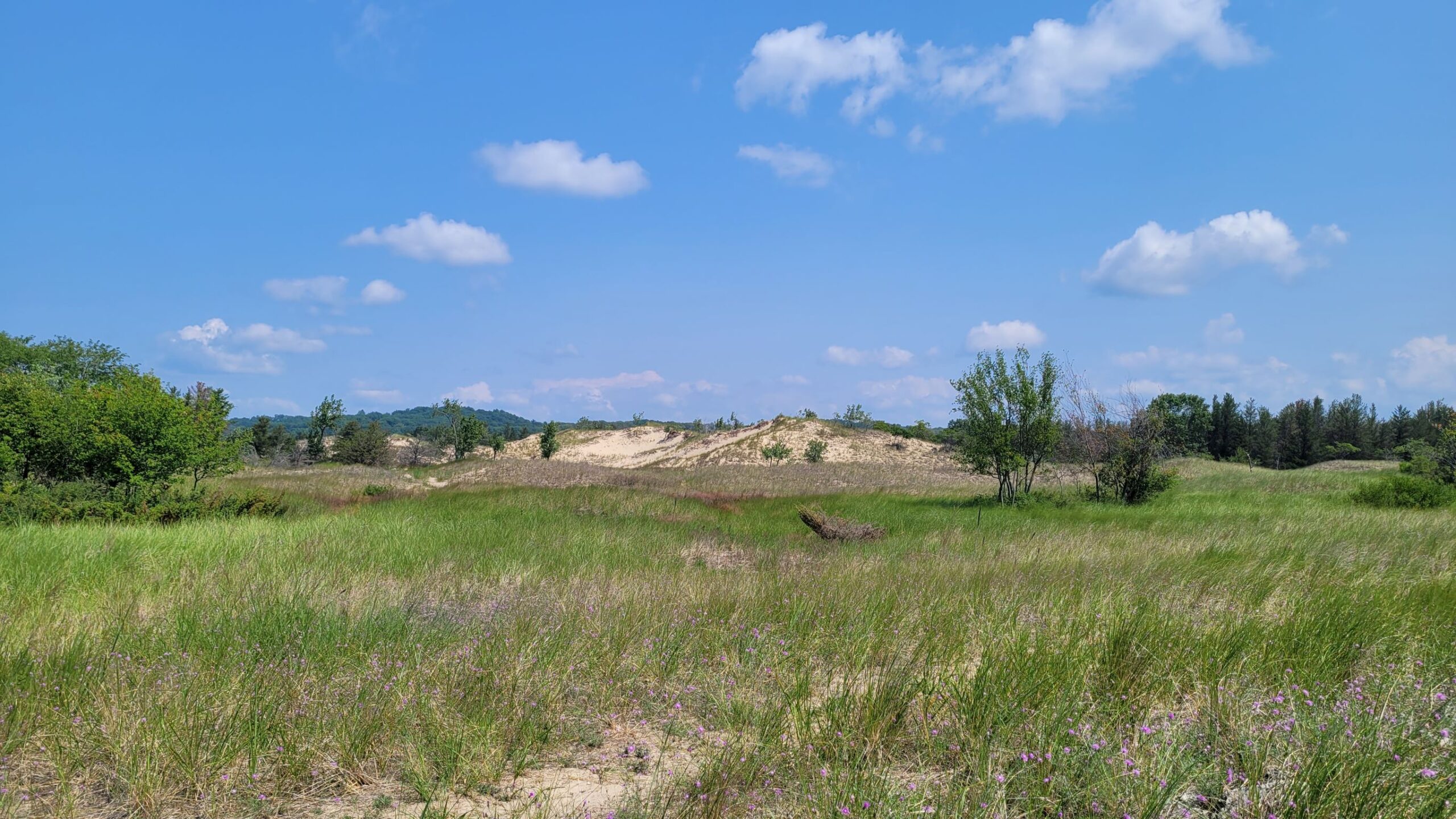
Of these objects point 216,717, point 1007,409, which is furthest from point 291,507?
point 1007,409

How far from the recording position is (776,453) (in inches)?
2547

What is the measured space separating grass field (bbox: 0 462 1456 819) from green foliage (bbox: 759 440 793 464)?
182 feet

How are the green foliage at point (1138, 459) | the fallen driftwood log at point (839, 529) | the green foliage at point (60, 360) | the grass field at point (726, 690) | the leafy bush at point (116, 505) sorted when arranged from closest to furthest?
the grass field at point (726, 690) → the leafy bush at point (116, 505) → the fallen driftwood log at point (839, 529) → the green foliage at point (1138, 459) → the green foliage at point (60, 360)

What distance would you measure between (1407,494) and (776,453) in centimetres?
4626

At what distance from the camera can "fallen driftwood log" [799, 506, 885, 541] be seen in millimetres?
15875

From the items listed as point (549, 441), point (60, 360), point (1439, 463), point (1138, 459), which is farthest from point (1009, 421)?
point (60, 360)

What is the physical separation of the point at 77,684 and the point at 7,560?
689 centimetres

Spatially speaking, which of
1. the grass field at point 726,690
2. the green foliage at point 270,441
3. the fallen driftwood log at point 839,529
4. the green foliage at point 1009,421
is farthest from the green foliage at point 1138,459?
the green foliage at point 270,441

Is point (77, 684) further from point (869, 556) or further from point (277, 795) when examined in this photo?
point (869, 556)

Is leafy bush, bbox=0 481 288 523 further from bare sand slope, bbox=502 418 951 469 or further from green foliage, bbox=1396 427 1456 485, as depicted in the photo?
bare sand slope, bbox=502 418 951 469

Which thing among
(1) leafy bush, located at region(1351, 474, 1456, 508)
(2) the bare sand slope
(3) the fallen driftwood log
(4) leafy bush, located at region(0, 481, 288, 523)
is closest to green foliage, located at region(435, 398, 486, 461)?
(2) the bare sand slope

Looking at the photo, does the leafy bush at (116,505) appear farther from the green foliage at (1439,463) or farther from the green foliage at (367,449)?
the green foliage at (367,449)

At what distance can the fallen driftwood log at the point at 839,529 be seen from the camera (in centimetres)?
1588

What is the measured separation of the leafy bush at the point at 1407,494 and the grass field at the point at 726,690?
1747 cm
